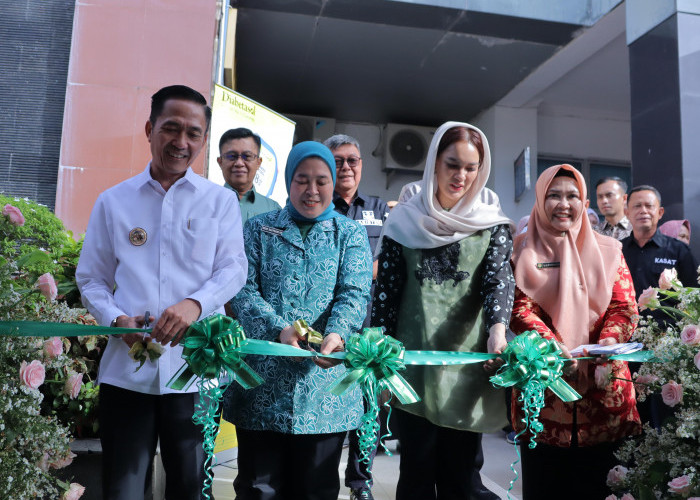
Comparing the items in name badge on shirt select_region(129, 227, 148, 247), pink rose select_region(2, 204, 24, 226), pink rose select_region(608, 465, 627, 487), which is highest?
pink rose select_region(2, 204, 24, 226)

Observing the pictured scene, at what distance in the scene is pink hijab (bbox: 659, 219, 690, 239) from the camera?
4812mm

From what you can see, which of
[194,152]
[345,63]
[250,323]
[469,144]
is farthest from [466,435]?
[345,63]

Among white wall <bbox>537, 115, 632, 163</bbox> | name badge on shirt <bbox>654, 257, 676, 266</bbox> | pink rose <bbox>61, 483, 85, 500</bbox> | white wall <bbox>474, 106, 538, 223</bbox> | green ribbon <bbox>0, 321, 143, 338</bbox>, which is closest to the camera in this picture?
green ribbon <bbox>0, 321, 143, 338</bbox>

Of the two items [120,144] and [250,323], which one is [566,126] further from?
[250,323]

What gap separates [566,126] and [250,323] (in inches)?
337

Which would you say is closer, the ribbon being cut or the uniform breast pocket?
the ribbon being cut

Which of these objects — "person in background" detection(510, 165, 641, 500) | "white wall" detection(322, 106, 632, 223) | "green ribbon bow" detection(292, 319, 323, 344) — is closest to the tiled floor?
"person in background" detection(510, 165, 641, 500)

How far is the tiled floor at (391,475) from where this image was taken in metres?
3.48

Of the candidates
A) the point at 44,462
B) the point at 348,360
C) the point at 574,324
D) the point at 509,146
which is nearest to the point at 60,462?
the point at 44,462

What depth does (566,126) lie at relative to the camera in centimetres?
959

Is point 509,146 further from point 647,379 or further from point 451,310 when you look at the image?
point 451,310

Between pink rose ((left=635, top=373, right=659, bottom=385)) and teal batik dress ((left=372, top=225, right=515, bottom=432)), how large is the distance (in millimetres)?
516

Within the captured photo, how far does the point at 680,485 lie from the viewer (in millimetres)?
1945

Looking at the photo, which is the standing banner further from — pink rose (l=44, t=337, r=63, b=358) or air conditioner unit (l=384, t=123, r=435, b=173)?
air conditioner unit (l=384, t=123, r=435, b=173)
